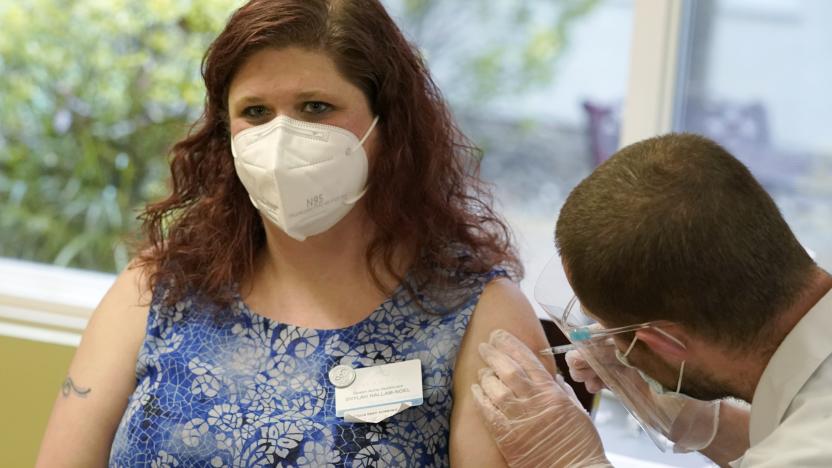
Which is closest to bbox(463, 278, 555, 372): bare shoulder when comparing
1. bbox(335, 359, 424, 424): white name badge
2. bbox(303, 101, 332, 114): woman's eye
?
bbox(335, 359, 424, 424): white name badge

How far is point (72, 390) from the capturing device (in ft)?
6.84

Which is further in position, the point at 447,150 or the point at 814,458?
the point at 447,150

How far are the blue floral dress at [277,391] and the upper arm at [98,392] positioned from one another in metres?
0.05

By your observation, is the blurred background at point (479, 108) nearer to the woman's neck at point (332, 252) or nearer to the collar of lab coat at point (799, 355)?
the woman's neck at point (332, 252)

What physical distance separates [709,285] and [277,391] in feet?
2.68

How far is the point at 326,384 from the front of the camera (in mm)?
1935

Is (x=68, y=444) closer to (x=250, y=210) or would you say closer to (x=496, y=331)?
(x=250, y=210)

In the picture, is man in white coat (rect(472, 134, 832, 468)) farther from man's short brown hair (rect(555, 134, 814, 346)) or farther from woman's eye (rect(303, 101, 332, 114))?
woman's eye (rect(303, 101, 332, 114))

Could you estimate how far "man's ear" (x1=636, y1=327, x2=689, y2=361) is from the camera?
1.53 m

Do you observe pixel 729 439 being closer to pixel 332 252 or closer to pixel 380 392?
pixel 380 392

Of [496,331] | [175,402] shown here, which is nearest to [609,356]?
[496,331]

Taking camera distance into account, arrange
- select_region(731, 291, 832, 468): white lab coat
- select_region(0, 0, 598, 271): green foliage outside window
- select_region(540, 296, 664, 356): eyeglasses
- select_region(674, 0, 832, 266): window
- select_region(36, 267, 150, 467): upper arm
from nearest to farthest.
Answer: select_region(731, 291, 832, 468): white lab coat < select_region(540, 296, 664, 356): eyeglasses < select_region(36, 267, 150, 467): upper arm < select_region(674, 0, 832, 266): window < select_region(0, 0, 598, 271): green foliage outside window

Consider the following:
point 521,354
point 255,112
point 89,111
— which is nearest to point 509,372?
point 521,354

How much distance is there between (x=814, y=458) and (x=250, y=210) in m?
1.19
